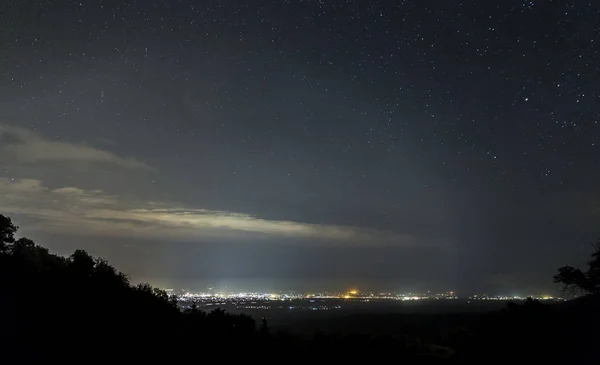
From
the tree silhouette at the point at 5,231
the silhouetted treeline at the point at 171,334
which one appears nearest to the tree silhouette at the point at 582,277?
the silhouetted treeline at the point at 171,334

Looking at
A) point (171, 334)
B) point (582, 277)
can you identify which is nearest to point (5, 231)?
point (171, 334)

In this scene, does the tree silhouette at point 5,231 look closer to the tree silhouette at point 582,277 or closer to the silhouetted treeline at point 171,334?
the silhouetted treeline at point 171,334

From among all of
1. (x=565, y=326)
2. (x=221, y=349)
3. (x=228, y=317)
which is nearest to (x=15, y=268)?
(x=228, y=317)

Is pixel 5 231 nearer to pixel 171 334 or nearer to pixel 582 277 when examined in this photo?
pixel 171 334

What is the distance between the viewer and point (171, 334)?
25.5m

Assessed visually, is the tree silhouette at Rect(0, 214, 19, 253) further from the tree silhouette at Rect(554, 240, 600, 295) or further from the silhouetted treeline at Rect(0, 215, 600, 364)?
the tree silhouette at Rect(554, 240, 600, 295)

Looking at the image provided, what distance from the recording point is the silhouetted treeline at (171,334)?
74.1ft

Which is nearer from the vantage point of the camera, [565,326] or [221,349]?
[221,349]

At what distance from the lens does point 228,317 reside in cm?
3105

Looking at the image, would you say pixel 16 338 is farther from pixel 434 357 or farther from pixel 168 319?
pixel 434 357

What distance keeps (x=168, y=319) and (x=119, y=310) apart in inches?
179

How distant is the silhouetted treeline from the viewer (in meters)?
22.6

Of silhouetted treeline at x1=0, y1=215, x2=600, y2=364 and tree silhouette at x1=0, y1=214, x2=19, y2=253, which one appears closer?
silhouetted treeline at x1=0, y1=215, x2=600, y2=364

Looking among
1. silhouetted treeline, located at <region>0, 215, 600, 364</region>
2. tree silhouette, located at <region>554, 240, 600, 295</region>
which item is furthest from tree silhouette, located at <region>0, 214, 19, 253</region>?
tree silhouette, located at <region>554, 240, 600, 295</region>
